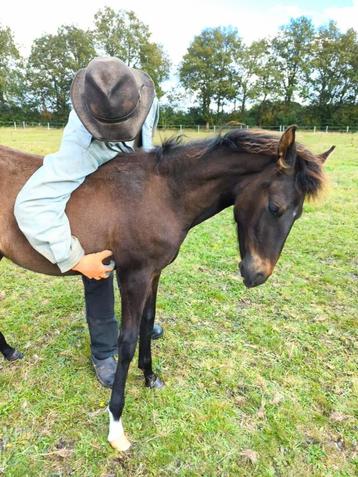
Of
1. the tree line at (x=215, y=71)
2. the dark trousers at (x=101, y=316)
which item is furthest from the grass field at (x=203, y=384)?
the tree line at (x=215, y=71)

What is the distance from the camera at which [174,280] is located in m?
4.16

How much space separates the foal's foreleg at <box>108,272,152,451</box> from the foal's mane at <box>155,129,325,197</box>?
2.50 ft

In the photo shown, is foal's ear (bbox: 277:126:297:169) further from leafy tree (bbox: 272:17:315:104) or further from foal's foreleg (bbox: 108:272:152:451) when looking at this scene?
leafy tree (bbox: 272:17:315:104)

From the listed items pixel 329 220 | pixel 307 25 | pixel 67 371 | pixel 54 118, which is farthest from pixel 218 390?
pixel 307 25

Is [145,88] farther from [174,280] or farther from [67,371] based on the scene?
[174,280]

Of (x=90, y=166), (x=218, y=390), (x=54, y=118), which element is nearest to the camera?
(x=90, y=166)

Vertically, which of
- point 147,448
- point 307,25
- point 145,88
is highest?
point 307,25

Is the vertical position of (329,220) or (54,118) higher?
(54,118)

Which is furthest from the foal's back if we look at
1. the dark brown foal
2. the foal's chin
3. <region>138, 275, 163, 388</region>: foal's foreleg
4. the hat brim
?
<region>138, 275, 163, 388</region>: foal's foreleg

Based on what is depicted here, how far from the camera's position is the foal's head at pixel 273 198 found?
5.83 ft

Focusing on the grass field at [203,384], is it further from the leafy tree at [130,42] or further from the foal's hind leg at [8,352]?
the leafy tree at [130,42]

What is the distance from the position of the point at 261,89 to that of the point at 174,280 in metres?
41.5

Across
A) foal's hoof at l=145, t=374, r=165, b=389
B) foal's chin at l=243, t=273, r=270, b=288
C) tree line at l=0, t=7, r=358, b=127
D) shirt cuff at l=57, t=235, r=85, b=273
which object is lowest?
foal's hoof at l=145, t=374, r=165, b=389

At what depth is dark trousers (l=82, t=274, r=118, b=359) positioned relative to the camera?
2.60 metres
